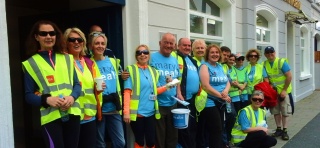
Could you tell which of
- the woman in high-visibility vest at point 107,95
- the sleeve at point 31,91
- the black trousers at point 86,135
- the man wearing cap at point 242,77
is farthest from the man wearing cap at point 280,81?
the sleeve at point 31,91

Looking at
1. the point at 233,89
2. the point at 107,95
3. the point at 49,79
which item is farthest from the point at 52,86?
the point at 233,89

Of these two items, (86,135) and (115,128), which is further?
(115,128)

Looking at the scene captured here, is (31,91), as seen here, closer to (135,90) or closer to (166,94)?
(135,90)

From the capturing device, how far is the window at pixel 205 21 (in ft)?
20.7

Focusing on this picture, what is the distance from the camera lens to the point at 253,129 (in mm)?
4480

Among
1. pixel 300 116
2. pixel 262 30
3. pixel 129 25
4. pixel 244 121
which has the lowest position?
pixel 300 116

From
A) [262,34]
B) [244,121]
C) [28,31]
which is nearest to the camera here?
[244,121]

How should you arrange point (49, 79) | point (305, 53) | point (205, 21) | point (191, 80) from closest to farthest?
point (49, 79) < point (191, 80) < point (205, 21) < point (305, 53)

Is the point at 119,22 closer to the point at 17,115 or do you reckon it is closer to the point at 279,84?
the point at 17,115

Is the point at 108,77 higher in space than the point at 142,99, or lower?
higher

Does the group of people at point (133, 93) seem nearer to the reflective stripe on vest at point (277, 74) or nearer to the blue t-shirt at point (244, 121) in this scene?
the blue t-shirt at point (244, 121)

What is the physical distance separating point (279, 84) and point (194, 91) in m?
2.59

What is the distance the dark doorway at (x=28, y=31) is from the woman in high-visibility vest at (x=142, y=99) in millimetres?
744

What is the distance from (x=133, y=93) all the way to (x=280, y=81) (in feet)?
11.8
